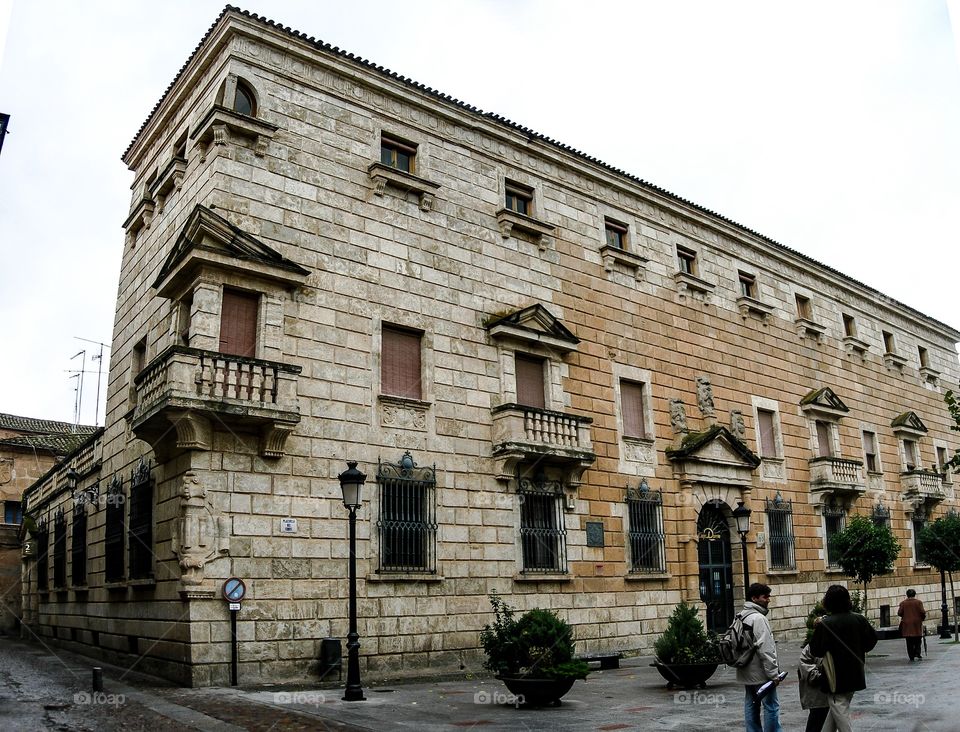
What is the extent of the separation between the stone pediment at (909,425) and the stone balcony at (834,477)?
17.5 ft

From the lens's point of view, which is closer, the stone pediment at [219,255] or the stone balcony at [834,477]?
the stone pediment at [219,255]

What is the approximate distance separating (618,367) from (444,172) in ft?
20.6

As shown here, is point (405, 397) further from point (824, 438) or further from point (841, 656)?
point (824, 438)

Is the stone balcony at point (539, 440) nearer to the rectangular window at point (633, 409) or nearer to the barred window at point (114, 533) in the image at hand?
the rectangular window at point (633, 409)

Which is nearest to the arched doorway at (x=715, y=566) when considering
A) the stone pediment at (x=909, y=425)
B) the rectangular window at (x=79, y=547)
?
the stone pediment at (x=909, y=425)

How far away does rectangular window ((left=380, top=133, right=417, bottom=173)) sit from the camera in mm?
17672

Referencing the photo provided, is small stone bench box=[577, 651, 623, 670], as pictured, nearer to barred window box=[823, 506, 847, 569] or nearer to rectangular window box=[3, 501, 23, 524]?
barred window box=[823, 506, 847, 569]

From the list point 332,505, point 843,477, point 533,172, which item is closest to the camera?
point 332,505

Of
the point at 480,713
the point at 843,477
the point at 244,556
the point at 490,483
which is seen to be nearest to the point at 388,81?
the point at 490,483

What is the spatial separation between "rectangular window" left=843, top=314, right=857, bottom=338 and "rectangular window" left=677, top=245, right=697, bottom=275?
9043 mm

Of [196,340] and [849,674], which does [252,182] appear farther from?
[849,674]

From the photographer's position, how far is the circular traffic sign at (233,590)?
13000mm

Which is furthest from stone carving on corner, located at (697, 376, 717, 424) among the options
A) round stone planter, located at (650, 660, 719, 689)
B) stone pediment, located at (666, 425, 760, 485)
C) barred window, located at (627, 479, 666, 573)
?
round stone planter, located at (650, 660, 719, 689)

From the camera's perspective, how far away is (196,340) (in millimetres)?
13938
